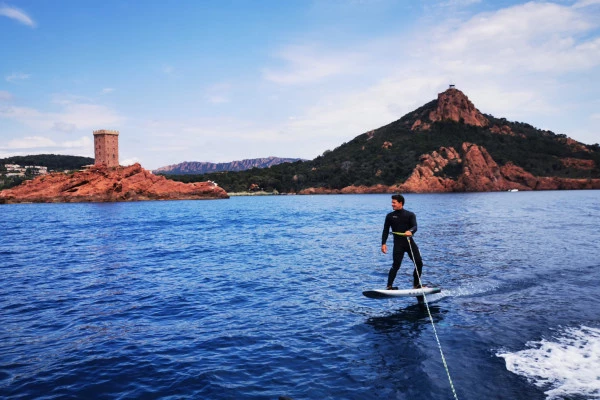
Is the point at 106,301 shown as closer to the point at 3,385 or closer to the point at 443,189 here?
the point at 3,385

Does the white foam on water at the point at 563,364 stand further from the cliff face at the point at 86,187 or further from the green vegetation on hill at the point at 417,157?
the green vegetation on hill at the point at 417,157

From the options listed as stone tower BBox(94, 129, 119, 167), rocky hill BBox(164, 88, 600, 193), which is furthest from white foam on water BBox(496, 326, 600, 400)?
stone tower BBox(94, 129, 119, 167)

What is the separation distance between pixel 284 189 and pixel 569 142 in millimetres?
128477

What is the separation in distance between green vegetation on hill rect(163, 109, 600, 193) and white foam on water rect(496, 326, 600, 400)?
149 metres

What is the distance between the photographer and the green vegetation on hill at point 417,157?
155 m

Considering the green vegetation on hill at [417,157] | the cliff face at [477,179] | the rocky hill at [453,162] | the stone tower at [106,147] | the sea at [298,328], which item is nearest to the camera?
the sea at [298,328]

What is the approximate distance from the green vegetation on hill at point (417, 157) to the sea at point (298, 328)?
142m

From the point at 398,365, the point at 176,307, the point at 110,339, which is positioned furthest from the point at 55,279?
the point at 398,365

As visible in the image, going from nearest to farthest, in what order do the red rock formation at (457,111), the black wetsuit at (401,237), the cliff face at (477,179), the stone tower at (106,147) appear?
the black wetsuit at (401,237) < the cliff face at (477,179) < the stone tower at (106,147) < the red rock formation at (457,111)

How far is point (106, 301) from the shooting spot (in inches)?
505

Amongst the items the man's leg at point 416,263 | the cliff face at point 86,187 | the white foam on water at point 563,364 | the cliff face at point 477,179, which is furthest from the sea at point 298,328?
the cliff face at point 477,179

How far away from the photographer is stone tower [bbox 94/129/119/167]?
485 ft

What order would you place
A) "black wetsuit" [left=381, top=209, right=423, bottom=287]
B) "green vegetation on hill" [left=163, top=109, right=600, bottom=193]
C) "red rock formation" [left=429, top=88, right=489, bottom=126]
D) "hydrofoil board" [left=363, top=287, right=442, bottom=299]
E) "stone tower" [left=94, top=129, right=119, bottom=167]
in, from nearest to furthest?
"hydrofoil board" [left=363, top=287, right=442, bottom=299]
"black wetsuit" [left=381, top=209, right=423, bottom=287]
"stone tower" [left=94, top=129, right=119, bottom=167]
"green vegetation on hill" [left=163, top=109, right=600, bottom=193]
"red rock formation" [left=429, top=88, right=489, bottom=126]

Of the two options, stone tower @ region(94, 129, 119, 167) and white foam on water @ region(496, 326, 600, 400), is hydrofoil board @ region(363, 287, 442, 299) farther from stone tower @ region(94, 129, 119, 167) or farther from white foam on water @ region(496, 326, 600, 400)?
stone tower @ region(94, 129, 119, 167)
